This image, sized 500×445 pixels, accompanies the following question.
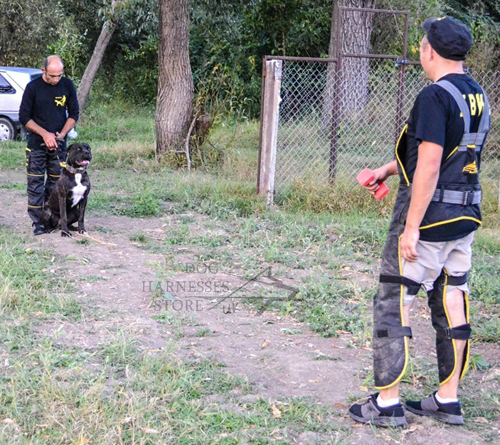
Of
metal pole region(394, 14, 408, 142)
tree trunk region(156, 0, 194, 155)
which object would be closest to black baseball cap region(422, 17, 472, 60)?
metal pole region(394, 14, 408, 142)

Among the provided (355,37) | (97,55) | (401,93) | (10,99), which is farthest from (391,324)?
(97,55)

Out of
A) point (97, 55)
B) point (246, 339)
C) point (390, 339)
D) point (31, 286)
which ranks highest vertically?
point (97, 55)

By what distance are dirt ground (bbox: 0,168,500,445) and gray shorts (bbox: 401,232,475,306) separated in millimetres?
804

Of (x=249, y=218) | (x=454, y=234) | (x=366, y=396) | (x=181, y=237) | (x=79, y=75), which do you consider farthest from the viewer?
(x=79, y=75)

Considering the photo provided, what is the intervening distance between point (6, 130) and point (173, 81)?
4.68 metres

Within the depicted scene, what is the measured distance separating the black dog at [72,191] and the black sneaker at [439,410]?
4541 mm

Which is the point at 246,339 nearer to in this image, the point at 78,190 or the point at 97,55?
the point at 78,190

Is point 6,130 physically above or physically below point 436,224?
A: below

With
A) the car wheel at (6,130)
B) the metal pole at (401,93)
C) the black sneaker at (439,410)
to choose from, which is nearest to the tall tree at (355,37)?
the metal pole at (401,93)

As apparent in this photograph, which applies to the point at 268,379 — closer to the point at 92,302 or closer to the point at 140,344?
the point at 140,344

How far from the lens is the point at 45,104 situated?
7.37 m

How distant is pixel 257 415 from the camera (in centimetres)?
377

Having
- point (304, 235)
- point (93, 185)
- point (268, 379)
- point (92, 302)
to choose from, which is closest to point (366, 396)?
point (268, 379)

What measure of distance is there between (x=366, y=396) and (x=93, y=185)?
23.8ft
